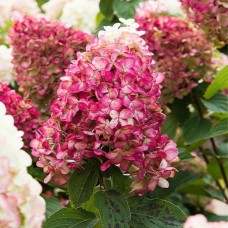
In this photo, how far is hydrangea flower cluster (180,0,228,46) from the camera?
1.24m

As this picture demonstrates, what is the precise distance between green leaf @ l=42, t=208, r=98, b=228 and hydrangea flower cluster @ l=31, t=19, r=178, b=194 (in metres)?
0.04

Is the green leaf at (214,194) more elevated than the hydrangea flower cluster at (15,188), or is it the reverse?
the hydrangea flower cluster at (15,188)

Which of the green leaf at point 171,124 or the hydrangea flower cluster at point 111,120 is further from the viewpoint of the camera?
the green leaf at point 171,124

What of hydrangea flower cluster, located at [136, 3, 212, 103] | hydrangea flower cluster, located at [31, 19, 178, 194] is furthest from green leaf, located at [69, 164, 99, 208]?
hydrangea flower cluster, located at [136, 3, 212, 103]

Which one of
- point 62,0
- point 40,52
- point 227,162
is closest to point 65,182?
point 40,52

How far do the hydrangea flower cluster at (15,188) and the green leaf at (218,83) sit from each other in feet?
2.01

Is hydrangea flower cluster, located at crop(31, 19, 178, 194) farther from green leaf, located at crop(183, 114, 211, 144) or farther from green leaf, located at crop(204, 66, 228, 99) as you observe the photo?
green leaf, located at crop(183, 114, 211, 144)

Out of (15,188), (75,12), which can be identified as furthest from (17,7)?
(15,188)

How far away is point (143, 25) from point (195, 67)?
0.46 ft

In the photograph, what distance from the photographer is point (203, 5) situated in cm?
125

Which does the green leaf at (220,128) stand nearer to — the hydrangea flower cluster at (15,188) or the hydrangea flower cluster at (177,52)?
the hydrangea flower cluster at (177,52)

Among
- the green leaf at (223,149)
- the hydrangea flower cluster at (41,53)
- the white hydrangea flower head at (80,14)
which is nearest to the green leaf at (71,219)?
the hydrangea flower cluster at (41,53)

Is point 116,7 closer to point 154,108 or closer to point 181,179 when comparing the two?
point 181,179

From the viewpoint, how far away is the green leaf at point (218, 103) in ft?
4.75
